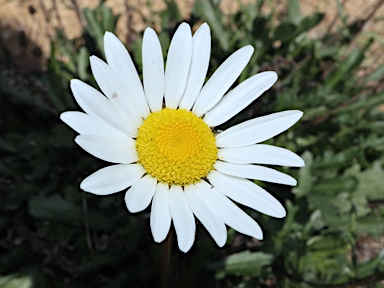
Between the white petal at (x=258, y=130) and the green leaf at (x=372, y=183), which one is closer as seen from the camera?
the white petal at (x=258, y=130)

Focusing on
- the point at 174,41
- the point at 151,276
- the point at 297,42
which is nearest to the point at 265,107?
the point at 297,42

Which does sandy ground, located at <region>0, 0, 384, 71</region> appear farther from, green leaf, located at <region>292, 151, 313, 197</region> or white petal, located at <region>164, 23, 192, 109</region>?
white petal, located at <region>164, 23, 192, 109</region>

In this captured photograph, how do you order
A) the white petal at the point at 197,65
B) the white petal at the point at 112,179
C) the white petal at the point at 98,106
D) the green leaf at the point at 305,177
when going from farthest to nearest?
the green leaf at the point at 305,177
the white petal at the point at 197,65
the white petal at the point at 98,106
the white petal at the point at 112,179

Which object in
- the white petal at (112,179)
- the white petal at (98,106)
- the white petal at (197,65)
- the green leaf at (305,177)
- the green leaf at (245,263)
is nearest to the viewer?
the white petal at (112,179)

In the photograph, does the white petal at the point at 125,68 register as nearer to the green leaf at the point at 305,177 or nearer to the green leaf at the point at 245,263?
the green leaf at the point at 245,263

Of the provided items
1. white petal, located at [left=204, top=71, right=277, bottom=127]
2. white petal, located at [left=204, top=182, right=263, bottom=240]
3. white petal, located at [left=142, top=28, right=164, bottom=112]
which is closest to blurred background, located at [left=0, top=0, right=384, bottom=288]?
white petal, located at [left=204, top=71, right=277, bottom=127]

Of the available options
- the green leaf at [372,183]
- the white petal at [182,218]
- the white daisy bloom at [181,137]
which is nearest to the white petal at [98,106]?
the white daisy bloom at [181,137]

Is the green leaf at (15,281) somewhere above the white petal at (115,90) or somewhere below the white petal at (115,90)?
below

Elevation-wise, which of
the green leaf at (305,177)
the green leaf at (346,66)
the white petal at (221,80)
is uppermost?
the green leaf at (346,66)
